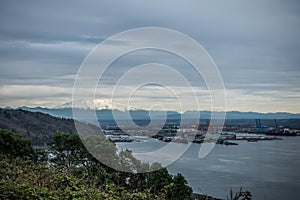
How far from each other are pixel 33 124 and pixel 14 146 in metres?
15.4

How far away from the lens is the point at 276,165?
14945mm

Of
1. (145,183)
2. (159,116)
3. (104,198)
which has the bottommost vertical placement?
(145,183)

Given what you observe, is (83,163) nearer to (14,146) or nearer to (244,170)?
(14,146)

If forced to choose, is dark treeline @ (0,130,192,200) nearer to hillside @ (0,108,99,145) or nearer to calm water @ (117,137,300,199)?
calm water @ (117,137,300,199)

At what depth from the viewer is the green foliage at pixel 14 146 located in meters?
7.60

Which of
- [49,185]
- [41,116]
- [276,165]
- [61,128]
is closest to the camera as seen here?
[49,185]

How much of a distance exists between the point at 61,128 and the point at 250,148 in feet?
38.4

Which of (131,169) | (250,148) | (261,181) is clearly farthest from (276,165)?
(131,169)

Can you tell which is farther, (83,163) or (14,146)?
(14,146)

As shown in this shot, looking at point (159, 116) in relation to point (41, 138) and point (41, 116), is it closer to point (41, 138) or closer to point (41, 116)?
point (41, 138)

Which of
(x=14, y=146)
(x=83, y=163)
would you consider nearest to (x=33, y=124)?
Result: (x=14, y=146)

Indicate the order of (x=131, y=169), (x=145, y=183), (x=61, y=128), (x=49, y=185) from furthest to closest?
(x=61, y=128) < (x=131, y=169) < (x=145, y=183) < (x=49, y=185)

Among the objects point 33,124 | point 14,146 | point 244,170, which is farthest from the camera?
point 33,124

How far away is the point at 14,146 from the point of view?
7.74m
